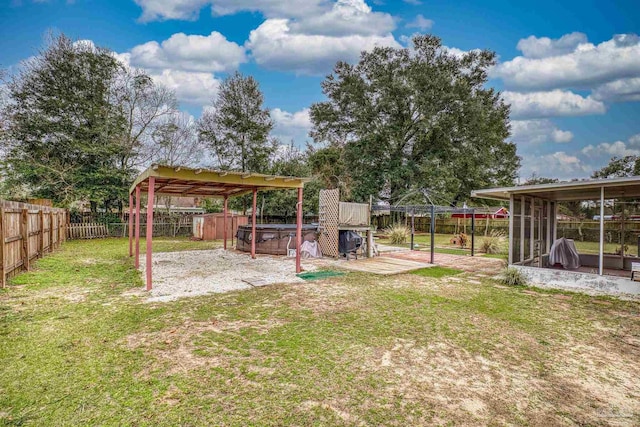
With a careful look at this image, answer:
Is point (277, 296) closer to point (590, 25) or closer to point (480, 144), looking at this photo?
point (590, 25)

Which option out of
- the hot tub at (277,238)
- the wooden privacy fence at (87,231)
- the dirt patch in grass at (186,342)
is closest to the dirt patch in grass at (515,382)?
the dirt patch in grass at (186,342)

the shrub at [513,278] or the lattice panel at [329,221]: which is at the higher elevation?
the lattice panel at [329,221]

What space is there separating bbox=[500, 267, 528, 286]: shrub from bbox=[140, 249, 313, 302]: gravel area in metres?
4.71

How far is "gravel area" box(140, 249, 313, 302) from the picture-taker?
5848 mm

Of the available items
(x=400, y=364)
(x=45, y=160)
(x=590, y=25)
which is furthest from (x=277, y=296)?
(x=590, y=25)

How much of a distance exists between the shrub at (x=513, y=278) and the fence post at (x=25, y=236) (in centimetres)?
1088

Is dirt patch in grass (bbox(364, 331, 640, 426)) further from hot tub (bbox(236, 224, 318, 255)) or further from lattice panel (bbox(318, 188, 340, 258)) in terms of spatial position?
hot tub (bbox(236, 224, 318, 255))

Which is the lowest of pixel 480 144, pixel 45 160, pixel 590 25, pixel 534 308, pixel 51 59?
pixel 534 308

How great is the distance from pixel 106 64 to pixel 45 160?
5951 mm

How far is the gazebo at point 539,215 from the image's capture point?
22.3ft

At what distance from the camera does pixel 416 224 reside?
24016mm

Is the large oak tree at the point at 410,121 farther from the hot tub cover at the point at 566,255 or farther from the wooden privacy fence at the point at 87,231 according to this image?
the wooden privacy fence at the point at 87,231

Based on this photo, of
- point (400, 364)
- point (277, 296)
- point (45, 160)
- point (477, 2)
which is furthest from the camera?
point (45, 160)

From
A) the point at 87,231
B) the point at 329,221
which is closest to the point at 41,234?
the point at 87,231
